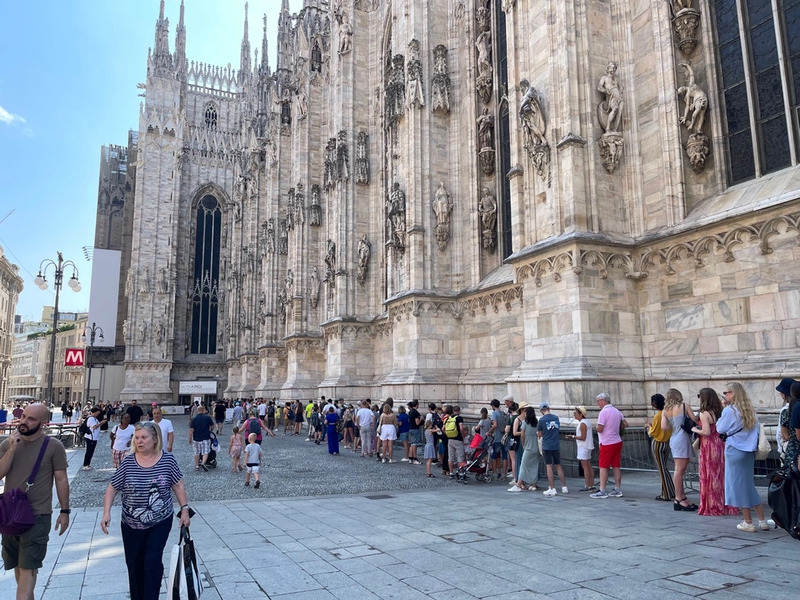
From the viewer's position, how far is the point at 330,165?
2795 centimetres

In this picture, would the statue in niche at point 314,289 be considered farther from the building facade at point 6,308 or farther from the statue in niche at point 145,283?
the building facade at point 6,308

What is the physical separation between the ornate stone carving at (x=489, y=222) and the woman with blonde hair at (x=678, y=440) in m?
10.7

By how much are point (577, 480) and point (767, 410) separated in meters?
3.37

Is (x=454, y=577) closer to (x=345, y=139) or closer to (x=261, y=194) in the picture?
(x=345, y=139)

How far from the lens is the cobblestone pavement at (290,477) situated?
1055 centimetres

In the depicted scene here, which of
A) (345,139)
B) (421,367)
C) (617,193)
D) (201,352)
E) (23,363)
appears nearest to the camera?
(617,193)

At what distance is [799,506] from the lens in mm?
5758

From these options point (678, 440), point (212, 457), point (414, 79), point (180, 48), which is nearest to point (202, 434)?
point (212, 457)

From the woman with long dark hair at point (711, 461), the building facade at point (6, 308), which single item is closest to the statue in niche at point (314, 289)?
the woman with long dark hair at point (711, 461)

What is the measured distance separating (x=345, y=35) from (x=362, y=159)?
632 cm

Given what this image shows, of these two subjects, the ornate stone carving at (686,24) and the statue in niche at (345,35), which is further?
the statue in niche at (345,35)

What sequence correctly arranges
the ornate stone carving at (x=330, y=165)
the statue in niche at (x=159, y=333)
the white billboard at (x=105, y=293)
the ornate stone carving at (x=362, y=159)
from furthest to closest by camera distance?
the white billboard at (x=105, y=293) → the statue in niche at (x=159, y=333) → the ornate stone carving at (x=330, y=165) → the ornate stone carving at (x=362, y=159)

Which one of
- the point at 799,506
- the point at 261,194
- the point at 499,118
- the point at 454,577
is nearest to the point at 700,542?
the point at 799,506

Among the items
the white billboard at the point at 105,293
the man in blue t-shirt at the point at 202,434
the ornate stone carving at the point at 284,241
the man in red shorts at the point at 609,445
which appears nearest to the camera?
the man in red shorts at the point at 609,445
